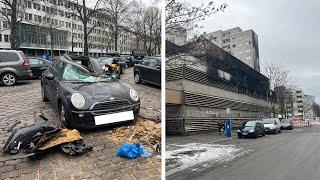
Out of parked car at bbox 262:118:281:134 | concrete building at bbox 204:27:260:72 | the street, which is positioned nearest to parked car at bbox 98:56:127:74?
concrete building at bbox 204:27:260:72

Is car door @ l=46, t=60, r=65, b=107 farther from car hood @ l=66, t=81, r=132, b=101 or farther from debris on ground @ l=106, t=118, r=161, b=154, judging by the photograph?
debris on ground @ l=106, t=118, r=161, b=154

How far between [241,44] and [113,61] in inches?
36.0

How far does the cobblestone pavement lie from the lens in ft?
5.25

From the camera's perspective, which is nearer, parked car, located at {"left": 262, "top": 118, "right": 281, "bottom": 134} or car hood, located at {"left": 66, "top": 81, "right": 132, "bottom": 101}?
car hood, located at {"left": 66, "top": 81, "right": 132, "bottom": 101}

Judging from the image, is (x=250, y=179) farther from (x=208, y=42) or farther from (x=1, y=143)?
(x=1, y=143)

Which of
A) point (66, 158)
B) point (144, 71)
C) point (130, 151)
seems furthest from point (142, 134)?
point (66, 158)

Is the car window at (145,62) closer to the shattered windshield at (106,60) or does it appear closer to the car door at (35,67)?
the shattered windshield at (106,60)

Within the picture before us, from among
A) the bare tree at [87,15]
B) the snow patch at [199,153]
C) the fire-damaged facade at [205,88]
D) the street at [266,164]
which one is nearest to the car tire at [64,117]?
the fire-damaged facade at [205,88]

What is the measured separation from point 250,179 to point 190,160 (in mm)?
617

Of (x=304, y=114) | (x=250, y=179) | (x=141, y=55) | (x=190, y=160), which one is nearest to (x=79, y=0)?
(x=141, y=55)

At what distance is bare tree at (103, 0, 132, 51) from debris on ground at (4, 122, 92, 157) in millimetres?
874

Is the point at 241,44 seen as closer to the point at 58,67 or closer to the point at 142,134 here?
the point at 142,134

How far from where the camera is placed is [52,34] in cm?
274

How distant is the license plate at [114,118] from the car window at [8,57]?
0.74 meters
